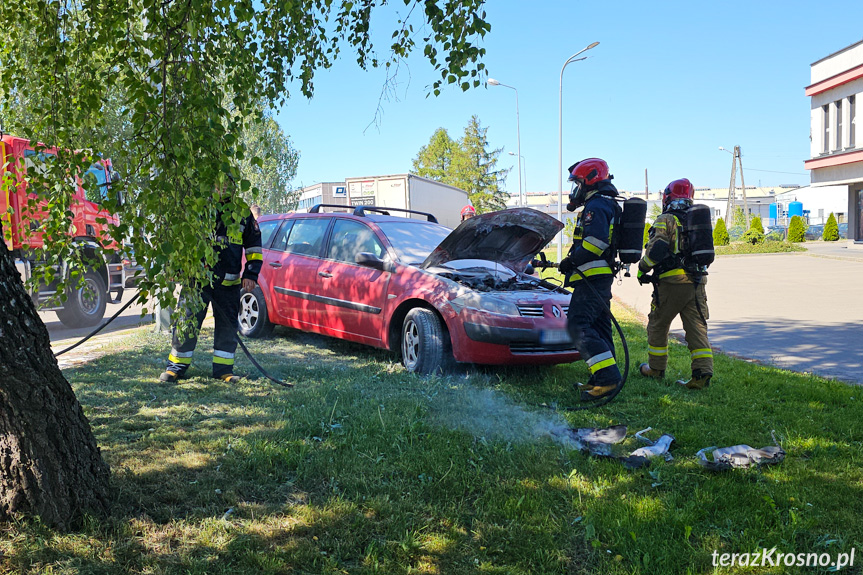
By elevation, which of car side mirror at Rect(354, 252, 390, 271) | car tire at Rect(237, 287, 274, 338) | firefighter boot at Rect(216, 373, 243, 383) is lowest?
firefighter boot at Rect(216, 373, 243, 383)

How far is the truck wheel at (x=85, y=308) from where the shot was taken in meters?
10.7

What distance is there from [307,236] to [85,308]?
18.4ft

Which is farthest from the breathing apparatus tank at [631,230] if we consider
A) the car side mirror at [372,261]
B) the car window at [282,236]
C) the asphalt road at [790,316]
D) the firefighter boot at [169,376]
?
the car window at [282,236]

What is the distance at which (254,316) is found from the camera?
789cm

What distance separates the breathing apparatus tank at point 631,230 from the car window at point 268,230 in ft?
14.4

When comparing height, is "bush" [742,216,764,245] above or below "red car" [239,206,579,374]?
above

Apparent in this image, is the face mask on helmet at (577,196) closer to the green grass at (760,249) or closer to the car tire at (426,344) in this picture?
the car tire at (426,344)

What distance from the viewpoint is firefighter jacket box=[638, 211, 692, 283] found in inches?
226

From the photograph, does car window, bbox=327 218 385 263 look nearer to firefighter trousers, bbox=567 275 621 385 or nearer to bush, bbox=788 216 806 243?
firefighter trousers, bbox=567 275 621 385

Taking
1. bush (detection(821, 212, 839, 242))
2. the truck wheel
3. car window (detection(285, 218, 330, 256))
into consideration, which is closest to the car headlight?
car window (detection(285, 218, 330, 256))

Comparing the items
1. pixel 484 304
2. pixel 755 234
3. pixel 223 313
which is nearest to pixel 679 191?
pixel 484 304

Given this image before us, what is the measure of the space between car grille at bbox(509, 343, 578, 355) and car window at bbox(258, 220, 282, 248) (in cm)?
372

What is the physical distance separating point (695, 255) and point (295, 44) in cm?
373

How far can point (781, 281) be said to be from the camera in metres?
15.9
